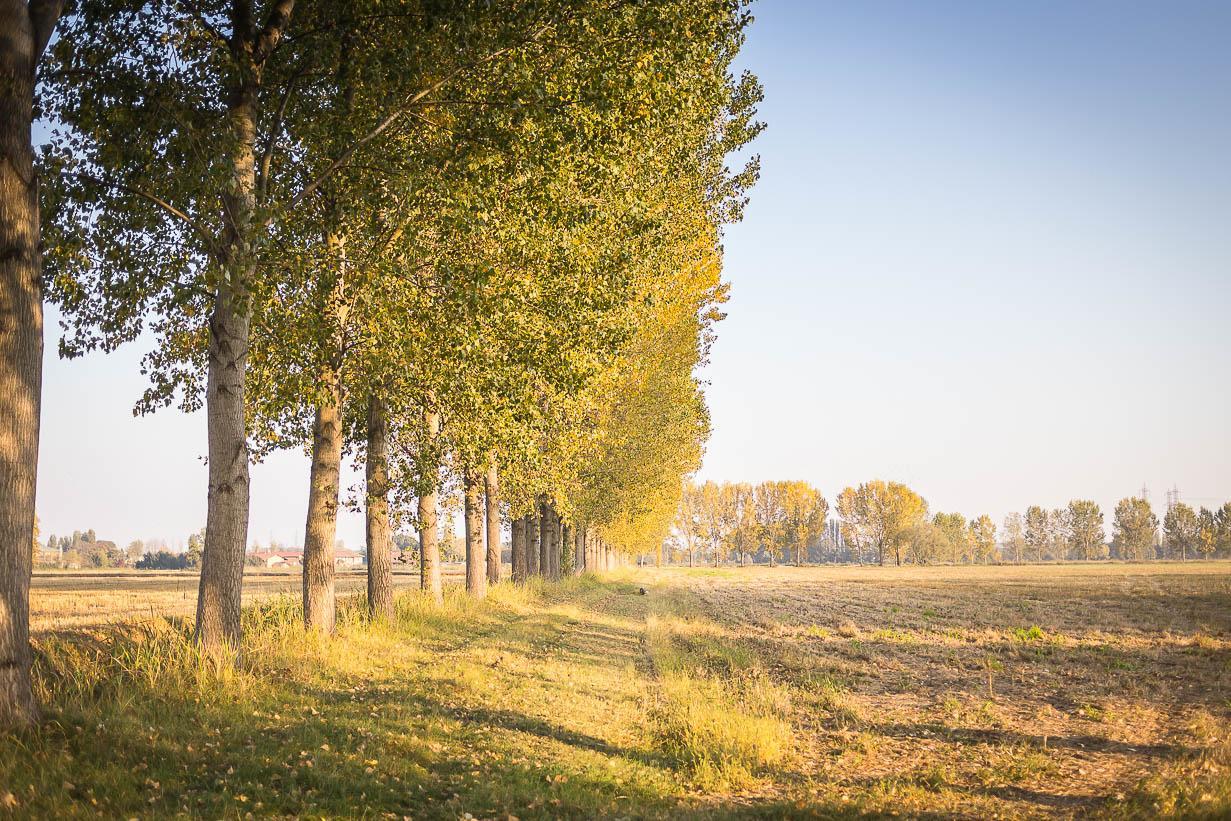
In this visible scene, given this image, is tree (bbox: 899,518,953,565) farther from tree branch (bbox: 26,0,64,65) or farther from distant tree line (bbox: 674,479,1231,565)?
tree branch (bbox: 26,0,64,65)

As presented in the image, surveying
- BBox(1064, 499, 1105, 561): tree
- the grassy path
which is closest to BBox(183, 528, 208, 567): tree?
the grassy path

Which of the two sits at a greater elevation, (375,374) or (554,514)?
(375,374)

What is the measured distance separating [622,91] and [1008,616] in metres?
A: 27.7

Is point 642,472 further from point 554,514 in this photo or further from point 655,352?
point 655,352

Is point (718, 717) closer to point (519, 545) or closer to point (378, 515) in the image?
point (378, 515)

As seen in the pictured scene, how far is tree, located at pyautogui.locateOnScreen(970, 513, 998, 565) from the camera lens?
634 feet

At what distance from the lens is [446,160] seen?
1201 cm

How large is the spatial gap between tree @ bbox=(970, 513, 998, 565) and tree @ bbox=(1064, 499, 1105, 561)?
17.5 meters

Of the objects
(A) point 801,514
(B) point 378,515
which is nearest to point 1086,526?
(A) point 801,514

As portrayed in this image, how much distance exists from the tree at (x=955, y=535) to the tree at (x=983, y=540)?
1.38 meters

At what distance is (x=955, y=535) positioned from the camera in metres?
192

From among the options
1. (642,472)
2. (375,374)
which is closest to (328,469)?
(375,374)

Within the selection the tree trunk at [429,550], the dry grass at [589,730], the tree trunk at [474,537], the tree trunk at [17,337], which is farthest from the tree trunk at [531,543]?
the tree trunk at [17,337]

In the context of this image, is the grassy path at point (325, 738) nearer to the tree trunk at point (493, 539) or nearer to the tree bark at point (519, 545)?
the tree trunk at point (493, 539)
